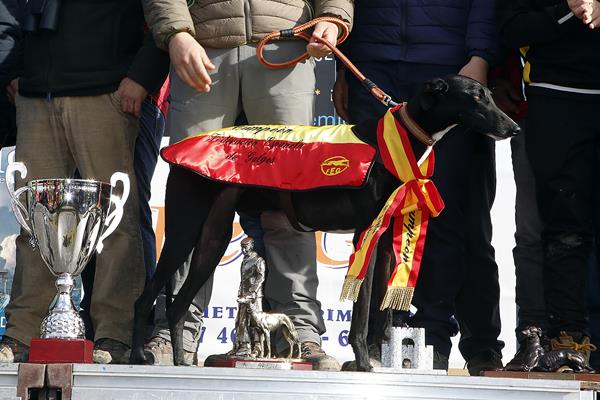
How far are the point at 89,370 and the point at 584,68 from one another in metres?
1.88

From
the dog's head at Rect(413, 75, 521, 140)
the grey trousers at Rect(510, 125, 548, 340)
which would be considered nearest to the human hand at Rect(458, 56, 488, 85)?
the grey trousers at Rect(510, 125, 548, 340)

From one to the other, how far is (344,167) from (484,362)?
1.00 metres

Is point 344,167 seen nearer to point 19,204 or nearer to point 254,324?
Result: point 254,324

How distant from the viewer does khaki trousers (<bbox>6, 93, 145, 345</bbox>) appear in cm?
369

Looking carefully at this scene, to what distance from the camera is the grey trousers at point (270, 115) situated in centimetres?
359

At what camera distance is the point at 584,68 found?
3.47 metres

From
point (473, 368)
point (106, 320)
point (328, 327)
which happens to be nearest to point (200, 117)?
point (106, 320)

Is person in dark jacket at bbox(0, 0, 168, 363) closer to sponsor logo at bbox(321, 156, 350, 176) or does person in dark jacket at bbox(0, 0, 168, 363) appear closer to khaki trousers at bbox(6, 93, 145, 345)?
khaki trousers at bbox(6, 93, 145, 345)

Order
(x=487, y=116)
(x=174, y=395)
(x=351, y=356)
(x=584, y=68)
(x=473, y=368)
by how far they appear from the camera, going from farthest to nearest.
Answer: (x=351, y=356)
(x=473, y=368)
(x=584, y=68)
(x=487, y=116)
(x=174, y=395)

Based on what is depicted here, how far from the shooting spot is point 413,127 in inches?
128

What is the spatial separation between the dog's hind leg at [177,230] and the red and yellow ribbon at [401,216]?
0.52 meters

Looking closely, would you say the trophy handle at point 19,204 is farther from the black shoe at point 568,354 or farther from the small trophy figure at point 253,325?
the black shoe at point 568,354

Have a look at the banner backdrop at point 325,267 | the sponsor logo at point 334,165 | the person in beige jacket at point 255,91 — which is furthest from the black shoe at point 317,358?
the banner backdrop at point 325,267

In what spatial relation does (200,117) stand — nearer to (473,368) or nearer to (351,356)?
(473,368)
